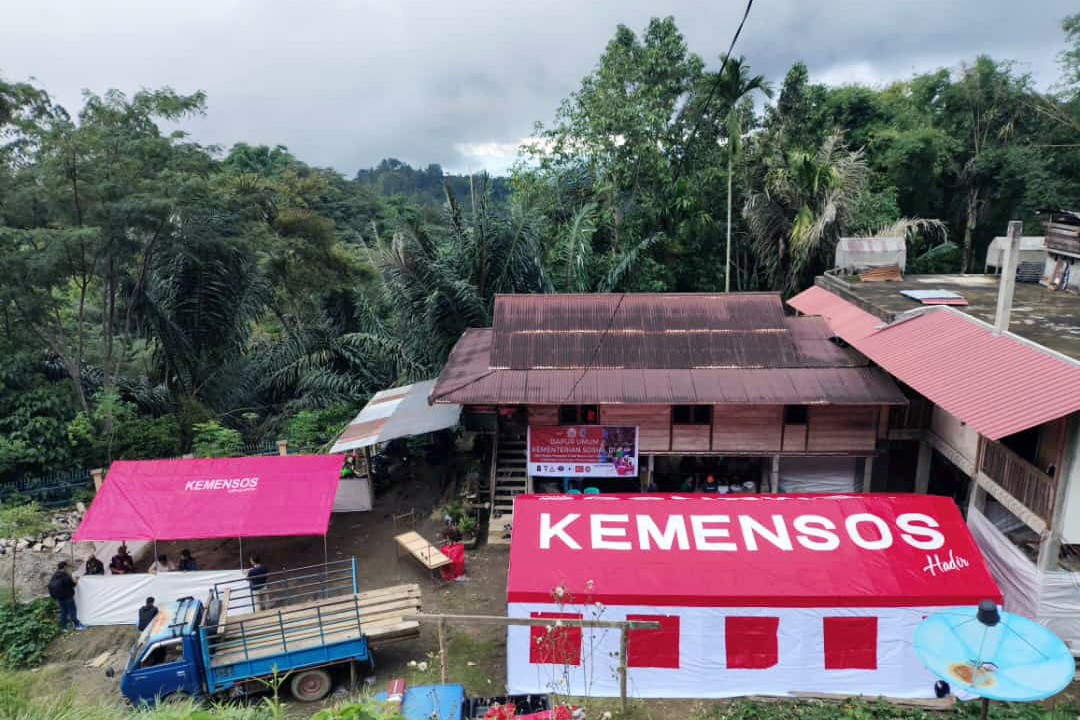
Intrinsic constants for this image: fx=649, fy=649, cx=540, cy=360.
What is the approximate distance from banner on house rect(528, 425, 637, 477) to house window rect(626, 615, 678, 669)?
6.12 metres

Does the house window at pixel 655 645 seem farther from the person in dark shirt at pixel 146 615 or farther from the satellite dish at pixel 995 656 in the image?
the person in dark shirt at pixel 146 615

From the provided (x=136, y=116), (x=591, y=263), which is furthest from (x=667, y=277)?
(x=136, y=116)

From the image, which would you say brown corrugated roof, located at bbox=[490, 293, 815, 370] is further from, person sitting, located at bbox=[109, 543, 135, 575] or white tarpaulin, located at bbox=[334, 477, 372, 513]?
person sitting, located at bbox=[109, 543, 135, 575]

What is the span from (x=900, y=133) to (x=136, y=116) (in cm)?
3536

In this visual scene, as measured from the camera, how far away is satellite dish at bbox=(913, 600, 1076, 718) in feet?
23.0

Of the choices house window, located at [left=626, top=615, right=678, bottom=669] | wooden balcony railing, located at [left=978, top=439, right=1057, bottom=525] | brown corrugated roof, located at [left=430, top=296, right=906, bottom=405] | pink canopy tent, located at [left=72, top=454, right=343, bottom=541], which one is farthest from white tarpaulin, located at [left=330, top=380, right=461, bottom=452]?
wooden balcony railing, located at [left=978, top=439, right=1057, bottom=525]

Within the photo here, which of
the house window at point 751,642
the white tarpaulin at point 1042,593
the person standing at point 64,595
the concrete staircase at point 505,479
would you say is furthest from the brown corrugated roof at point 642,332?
the person standing at point 64,595

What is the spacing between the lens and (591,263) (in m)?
27.7

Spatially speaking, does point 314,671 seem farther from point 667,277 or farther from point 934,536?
point 667,277

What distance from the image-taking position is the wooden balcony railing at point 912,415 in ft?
52.2

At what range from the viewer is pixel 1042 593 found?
37.8 feet

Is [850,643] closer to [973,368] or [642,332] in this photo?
[973,368]

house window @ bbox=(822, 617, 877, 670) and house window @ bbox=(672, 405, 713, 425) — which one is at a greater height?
house window @ bbox=(672, 405, 713, 425)

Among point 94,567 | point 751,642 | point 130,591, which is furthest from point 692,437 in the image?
point 94,567
